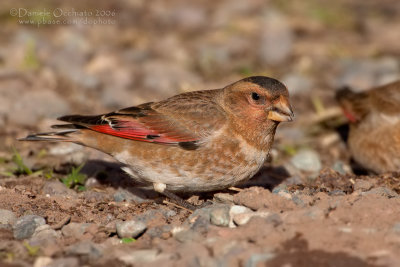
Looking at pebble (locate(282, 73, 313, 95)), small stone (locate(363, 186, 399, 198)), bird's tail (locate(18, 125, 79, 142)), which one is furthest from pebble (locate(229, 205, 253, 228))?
pebble (locate(282, 73, 313, 95))

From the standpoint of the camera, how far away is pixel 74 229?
4.74 meters

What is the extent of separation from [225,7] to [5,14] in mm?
4135

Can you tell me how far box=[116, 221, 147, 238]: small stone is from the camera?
4578 millimetres

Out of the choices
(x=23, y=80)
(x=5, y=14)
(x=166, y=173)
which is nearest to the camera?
(x=166, y=173)

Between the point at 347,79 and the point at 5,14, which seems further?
the point at 5,14

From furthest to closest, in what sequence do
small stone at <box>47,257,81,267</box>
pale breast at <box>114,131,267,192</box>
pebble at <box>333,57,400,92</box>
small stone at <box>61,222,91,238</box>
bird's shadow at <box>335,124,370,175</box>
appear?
pebble at <box>333,57,400,92</box>
bird's shadow at <box>335,124,370,175</box>
pale breast at <box>114,131,267,192</box>
small stone at <box>61,222,91,238</box>
small stone at <box>47,257,81,267</box>

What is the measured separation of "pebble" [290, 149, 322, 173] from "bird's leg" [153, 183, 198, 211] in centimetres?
203

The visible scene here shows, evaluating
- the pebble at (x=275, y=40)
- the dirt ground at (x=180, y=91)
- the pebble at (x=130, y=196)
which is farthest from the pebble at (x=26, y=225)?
the pebble at (x=275, y=40)

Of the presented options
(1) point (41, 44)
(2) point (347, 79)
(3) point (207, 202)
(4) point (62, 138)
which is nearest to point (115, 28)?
(1) point (41, 44)

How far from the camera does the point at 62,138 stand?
237 inches

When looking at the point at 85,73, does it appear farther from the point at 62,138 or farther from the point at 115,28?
the point at 62,138

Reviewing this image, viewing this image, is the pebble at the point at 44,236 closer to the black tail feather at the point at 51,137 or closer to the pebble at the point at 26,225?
the pebble at the point at 26,225

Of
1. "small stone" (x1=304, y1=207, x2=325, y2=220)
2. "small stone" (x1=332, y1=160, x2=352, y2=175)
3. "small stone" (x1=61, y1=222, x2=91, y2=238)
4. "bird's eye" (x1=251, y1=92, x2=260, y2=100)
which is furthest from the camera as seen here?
"small stone" (x1=332, y1=160, x2=352, y2=175)

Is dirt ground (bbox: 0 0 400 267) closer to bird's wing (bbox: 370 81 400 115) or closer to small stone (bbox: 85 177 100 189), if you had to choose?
small stone (bbox: 85 177 100 189)
